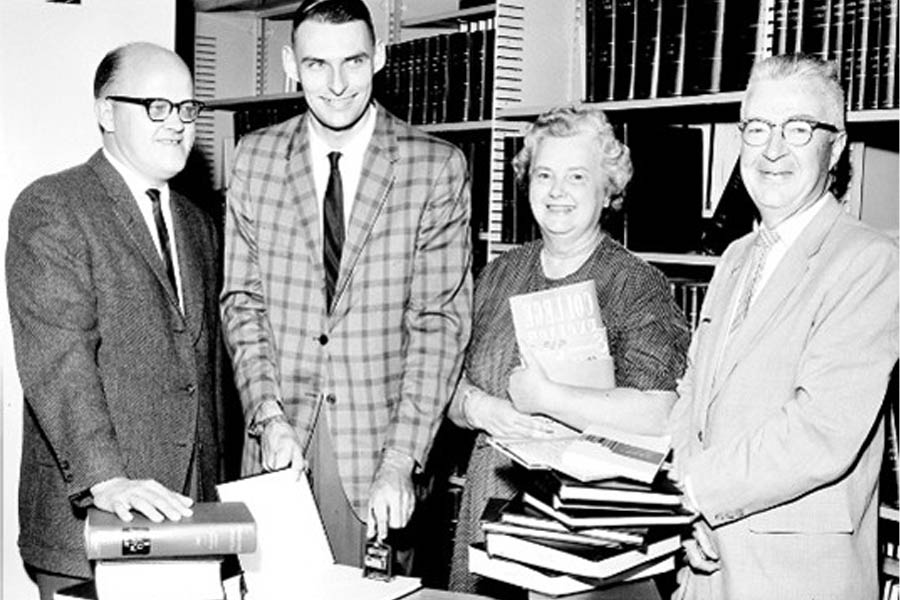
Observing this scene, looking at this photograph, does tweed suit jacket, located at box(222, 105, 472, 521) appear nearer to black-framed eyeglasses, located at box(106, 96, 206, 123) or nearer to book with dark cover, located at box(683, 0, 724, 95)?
black-framed eyeglasses, located at box(106, 96, 206, 123)

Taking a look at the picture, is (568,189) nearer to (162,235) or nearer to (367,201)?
(367,201)

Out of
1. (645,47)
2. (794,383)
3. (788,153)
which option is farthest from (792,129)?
(645,47)

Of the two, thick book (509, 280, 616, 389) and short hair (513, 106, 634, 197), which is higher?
short hair (513, 106, 634, 197)

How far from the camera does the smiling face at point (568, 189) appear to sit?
2266mm

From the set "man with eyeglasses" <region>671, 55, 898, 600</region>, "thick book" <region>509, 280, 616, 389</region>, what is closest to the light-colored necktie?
"man with eyeglasses" <region>671, 55, 898, 600</region>

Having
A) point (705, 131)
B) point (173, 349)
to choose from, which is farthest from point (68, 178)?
point (705, 131)

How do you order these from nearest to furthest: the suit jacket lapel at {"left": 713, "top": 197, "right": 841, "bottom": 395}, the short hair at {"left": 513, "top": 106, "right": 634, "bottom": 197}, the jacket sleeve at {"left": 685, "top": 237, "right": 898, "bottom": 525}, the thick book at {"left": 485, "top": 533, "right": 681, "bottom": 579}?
the thick book at {"left": 485, "top": 533, "right": 681, "bottom": 579} < the jacket sleeve at {"left": 685, "top": 237, "right": 898, "bottom": 525} < the suit jacket lapel at {"left": 713, "top": 197, "right": 841, "bottom": 395} < the short hair at {"left": 513, "top": 106, "right": 634, "bottom": 197}

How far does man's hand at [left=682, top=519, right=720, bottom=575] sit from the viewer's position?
1.90 metres

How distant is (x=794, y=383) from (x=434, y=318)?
0.75 meters

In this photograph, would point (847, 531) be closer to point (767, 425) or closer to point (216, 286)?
point (767, 425)

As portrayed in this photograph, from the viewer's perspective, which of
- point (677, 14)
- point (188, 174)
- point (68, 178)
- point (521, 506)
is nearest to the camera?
point (521, 506)

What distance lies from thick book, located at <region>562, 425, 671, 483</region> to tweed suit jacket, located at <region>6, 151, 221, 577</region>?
30.4 inches

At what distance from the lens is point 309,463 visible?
227 cm

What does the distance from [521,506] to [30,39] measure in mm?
1542
